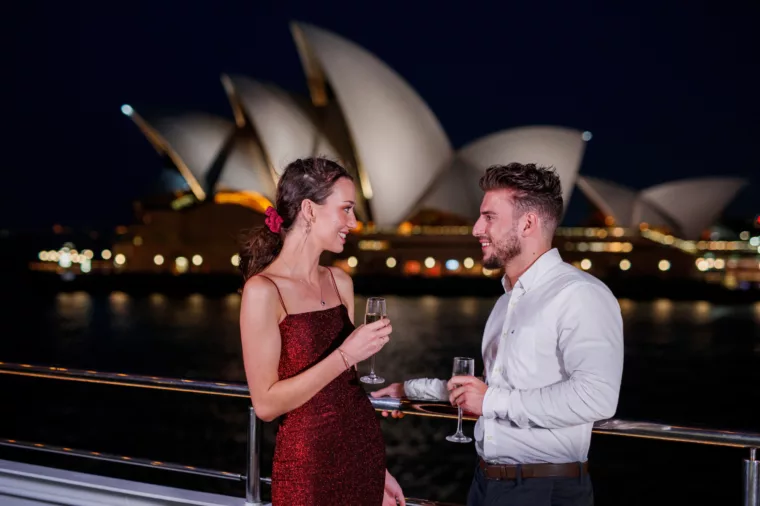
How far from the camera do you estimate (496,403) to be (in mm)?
1567

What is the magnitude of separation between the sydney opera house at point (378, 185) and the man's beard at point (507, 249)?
1115 inches

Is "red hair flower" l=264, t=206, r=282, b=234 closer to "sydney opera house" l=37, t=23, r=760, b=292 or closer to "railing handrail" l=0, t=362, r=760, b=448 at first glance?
"railing handrail" l=0, t=362, r=760, b=448

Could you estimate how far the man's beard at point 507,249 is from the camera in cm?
172

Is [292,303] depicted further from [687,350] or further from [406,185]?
[406,185]

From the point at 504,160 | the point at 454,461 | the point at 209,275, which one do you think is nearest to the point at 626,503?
the point at 454,461

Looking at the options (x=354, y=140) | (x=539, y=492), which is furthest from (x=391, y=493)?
(x=354, y=140)

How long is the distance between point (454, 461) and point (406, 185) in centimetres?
2364

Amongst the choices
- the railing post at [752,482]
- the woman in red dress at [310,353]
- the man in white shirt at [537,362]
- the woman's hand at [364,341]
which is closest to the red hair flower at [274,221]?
the woman in red dress at [310,353]

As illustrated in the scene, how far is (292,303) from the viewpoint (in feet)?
5.68

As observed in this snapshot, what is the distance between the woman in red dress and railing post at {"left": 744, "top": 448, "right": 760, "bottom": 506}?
0.90m

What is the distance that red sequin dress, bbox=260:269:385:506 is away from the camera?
67.8 inches

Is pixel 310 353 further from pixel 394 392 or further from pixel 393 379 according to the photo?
pixel 393 379

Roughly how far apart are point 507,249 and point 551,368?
11.7 inches

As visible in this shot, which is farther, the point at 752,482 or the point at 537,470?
the point at 752,482
